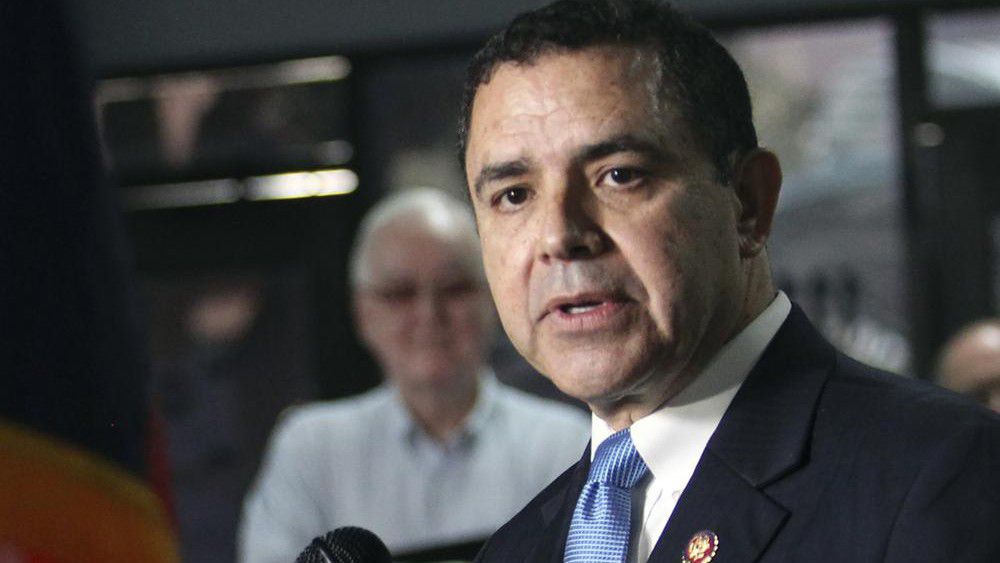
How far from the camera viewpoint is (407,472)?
4.51m

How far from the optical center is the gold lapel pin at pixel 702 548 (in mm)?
1328

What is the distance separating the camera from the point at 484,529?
14.5 feet

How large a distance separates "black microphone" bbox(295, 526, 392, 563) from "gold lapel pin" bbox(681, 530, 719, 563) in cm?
27

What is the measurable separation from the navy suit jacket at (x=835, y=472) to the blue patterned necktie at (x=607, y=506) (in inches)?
1.4

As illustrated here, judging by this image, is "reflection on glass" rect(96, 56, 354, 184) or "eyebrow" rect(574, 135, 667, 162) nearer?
"eyebrow" rect(574, 135, 667, 162)

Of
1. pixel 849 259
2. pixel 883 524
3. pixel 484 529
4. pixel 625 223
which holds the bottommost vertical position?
pixel 484 529

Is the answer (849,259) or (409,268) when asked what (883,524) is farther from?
(849,259)

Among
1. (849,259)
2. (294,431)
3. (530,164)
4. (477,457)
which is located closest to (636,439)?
(530,164)

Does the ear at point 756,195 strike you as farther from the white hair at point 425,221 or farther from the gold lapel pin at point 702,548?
the white hair at point 425,221

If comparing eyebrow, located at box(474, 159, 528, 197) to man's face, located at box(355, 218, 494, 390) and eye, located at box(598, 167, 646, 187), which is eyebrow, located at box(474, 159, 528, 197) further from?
man's face, located at box(355, 218, 494, 390)

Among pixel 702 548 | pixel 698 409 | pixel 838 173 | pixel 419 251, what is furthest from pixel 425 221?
pixel 702 548

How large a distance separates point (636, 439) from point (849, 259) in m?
3.91

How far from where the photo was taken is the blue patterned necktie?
4.70ft

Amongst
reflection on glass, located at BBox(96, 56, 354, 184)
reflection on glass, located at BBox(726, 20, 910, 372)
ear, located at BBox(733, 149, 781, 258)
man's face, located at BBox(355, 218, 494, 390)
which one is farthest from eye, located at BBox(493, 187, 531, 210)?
reflection on glass, located at BBox(96, 56, 354, 184)
